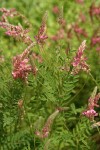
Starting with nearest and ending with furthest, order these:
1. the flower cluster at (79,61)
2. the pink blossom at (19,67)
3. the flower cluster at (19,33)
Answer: the pink blossom at (19,67) < the flower cluster at (79,61) < the flower cluster at (19,33)

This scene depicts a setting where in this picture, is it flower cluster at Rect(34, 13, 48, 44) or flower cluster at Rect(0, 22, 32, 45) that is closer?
flower cluster at Rect(34, 13, 48, 44)

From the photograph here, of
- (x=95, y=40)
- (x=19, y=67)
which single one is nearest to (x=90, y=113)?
(x=19, y=67)

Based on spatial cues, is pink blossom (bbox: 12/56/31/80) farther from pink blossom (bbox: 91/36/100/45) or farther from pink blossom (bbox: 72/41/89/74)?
pink blossom (bbox: 91/36/100/45)

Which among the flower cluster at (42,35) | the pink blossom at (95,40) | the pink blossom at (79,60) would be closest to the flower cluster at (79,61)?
the pink blossom at (79,60)

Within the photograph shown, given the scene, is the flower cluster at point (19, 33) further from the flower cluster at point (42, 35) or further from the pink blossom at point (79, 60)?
the pink blossom at point (79, 60)

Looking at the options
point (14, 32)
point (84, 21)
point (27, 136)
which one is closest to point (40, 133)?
point (27, 136)

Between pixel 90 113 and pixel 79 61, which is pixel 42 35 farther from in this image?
pixel 90 113

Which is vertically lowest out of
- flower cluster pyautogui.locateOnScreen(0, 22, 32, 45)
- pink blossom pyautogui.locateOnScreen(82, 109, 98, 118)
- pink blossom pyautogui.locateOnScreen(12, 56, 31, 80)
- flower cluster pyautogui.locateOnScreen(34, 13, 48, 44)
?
pink blossom pyautogui.locateOnScreen(82, 109, 98, 118)

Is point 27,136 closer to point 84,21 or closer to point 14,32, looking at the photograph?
point 14,32

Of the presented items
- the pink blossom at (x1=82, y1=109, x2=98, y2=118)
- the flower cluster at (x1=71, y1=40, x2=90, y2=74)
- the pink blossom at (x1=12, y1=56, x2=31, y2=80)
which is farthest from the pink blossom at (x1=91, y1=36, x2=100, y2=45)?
the pink blossom at (x1=12, y1=56, x2=31, y2=80)

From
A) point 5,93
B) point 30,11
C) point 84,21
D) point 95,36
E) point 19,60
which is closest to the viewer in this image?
point 19,60

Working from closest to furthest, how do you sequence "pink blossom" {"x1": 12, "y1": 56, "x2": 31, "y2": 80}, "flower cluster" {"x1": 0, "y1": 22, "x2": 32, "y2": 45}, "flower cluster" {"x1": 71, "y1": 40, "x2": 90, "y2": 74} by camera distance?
"pink blossom" {"x1": 12, "y1": 56, "x2": 31, "y2": 80}, "flower cluster" {"x1": 71, "y1": 40, "x2": 90, "y2": 74}, "flower cluster" {"x1": 0, "y1": 22, "x2": 32, "y2": 45}
